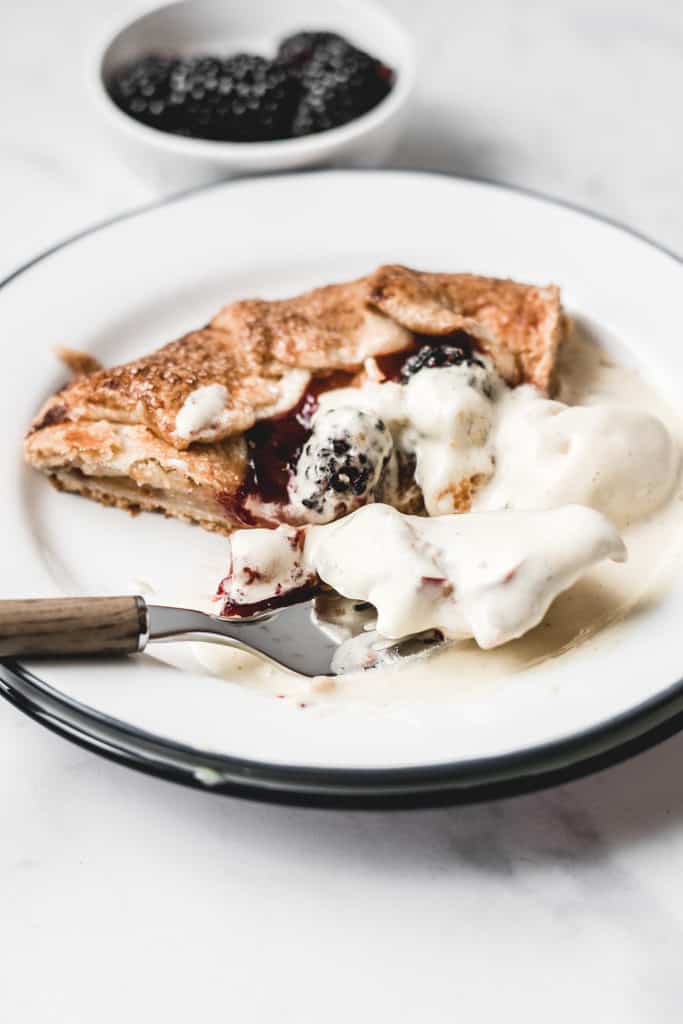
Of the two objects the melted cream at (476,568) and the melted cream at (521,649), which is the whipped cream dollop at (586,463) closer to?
the melted cream at (521,649)

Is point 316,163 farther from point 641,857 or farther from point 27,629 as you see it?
point 641,857

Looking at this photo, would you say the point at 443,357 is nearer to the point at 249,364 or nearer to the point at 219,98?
the point at 249,364

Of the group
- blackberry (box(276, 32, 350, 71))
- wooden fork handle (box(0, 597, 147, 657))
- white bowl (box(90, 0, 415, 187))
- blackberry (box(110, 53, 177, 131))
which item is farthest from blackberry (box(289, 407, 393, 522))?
blackberry (box(276, 32, 350, 71))

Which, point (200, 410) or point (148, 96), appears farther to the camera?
point (148, 96)

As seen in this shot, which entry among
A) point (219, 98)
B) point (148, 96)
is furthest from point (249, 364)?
point (148, 96)

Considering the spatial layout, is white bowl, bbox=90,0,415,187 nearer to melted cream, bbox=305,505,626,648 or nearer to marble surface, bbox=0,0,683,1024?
melted cream, bbox=305,505,626,648

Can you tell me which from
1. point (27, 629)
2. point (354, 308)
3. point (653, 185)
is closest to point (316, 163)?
point (354, 308)
